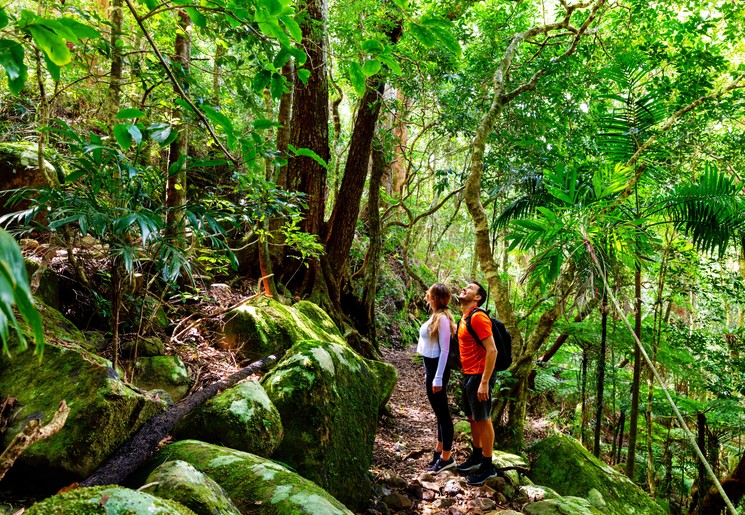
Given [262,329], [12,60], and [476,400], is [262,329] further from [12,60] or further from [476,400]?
[12,60]

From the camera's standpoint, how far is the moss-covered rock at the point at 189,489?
6.11 ft

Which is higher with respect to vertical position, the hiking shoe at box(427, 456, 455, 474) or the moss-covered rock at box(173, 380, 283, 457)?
the moss-covered rock at box(173, 380, 283, 457)

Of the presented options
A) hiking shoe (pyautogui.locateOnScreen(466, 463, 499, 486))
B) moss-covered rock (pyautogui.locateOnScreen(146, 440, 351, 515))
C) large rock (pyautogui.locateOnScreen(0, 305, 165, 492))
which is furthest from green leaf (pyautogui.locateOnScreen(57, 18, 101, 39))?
hiking shoe (pyautogui.locateOnScreen(466, 463, 499, 486))

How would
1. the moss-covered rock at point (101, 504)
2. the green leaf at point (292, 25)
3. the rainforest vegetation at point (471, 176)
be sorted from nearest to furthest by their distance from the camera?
the moss-covered rock at point (101, 504) → the green leaf at point (292, 25) → the rainforest vegetation at point (471, 176)

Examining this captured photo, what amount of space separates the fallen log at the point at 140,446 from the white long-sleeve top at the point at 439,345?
7.47ft

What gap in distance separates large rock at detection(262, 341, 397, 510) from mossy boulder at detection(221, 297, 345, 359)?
1.35 meters

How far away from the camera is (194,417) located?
3127 millimetres

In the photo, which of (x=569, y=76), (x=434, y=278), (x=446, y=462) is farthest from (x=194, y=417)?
(x=434, y=278)

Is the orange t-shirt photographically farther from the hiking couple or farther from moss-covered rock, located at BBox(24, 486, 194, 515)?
moss-covered rock, located at BBox(24, 486, 194, 515)

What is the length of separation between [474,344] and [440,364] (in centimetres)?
41

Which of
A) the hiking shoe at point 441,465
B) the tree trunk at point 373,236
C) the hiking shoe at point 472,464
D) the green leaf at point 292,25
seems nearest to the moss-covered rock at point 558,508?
the hiking shoe at point 472,464

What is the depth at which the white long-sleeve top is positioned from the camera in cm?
468

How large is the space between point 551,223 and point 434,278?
12275 mm

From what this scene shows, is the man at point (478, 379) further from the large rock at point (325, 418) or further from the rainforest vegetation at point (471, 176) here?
the large rock at point (325, 418)
